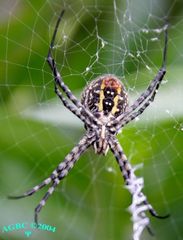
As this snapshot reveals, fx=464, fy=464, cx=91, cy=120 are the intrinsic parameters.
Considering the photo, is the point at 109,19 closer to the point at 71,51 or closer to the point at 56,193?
the point at 71,51

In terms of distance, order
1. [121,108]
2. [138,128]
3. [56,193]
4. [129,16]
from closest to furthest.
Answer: [121,108] → [138,128] → [56,193] → [129,16]

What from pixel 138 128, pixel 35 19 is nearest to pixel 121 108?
pixel 138 128

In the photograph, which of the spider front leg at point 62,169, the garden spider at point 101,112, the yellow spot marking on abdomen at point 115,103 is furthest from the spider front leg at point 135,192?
the yellow spot marking on abdomen at point 115,103

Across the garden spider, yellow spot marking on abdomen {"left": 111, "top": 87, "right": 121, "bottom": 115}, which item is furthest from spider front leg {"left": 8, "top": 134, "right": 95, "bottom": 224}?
yellow spot marking on abdomen {"left": 111, "top": 87, "right": 121, "bottom": 115}

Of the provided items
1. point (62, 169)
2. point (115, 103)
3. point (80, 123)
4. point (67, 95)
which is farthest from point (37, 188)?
point (115, 103)

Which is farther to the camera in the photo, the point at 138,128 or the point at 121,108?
the point at 138,128

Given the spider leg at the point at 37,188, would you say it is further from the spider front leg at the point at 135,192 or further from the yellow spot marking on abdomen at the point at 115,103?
the yellow spot marking on abdomen at the point at 115,103

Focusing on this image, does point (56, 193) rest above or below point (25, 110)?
below

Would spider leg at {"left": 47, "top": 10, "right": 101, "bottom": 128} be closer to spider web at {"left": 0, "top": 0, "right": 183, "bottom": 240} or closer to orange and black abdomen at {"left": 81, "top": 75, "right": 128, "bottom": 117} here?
orange and black abdomen at {"left": 81, "top": 75, "right": 128, "bottom": 117}
